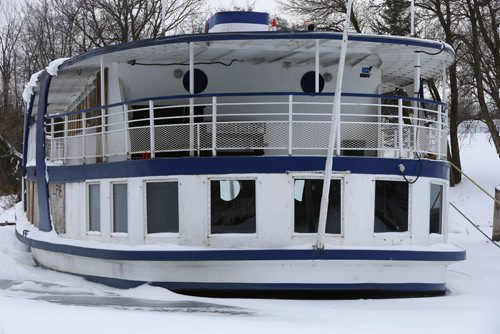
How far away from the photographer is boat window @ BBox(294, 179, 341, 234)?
42.7 ft

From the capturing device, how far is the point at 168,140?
13.7m

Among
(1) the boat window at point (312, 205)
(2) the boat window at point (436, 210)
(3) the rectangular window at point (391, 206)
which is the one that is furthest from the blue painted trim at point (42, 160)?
(2) the boat window at point (436, 210)

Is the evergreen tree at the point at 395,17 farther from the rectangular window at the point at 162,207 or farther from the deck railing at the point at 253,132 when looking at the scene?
the rectangular window at the point at 162,207

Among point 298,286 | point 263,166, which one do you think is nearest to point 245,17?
point 263,166

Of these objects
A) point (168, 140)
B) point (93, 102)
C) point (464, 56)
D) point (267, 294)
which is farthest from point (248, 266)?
point (464, 56)

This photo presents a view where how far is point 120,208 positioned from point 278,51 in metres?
3.85

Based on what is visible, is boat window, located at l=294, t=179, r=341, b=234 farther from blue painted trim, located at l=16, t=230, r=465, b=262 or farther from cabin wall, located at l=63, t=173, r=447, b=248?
blue painted trim, located at l=16, t=230, r=465, b=262

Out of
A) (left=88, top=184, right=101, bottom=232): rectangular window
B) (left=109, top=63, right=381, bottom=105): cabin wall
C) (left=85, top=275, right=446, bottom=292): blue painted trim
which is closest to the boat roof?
(left=109, top=63, right=381, bottom=105): cabin wall

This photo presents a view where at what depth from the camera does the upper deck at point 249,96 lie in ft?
43.7

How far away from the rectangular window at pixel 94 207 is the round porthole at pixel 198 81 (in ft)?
8.37

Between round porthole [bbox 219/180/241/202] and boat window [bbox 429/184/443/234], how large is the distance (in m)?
3.42

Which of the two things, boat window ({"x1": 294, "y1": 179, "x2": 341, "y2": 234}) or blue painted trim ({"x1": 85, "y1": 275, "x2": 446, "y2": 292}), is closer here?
blue painted trim ({"x1": 85, "y1": 275, "x2": 446, "y2": 292})

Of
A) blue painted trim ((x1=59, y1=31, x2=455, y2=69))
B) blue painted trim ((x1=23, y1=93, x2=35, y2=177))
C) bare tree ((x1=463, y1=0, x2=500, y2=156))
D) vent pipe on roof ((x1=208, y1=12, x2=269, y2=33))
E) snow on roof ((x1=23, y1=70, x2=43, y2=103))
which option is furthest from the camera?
bare tree ((x1=463, y1=0, x2=500, y2=156))

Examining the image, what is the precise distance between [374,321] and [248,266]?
3.09 m
